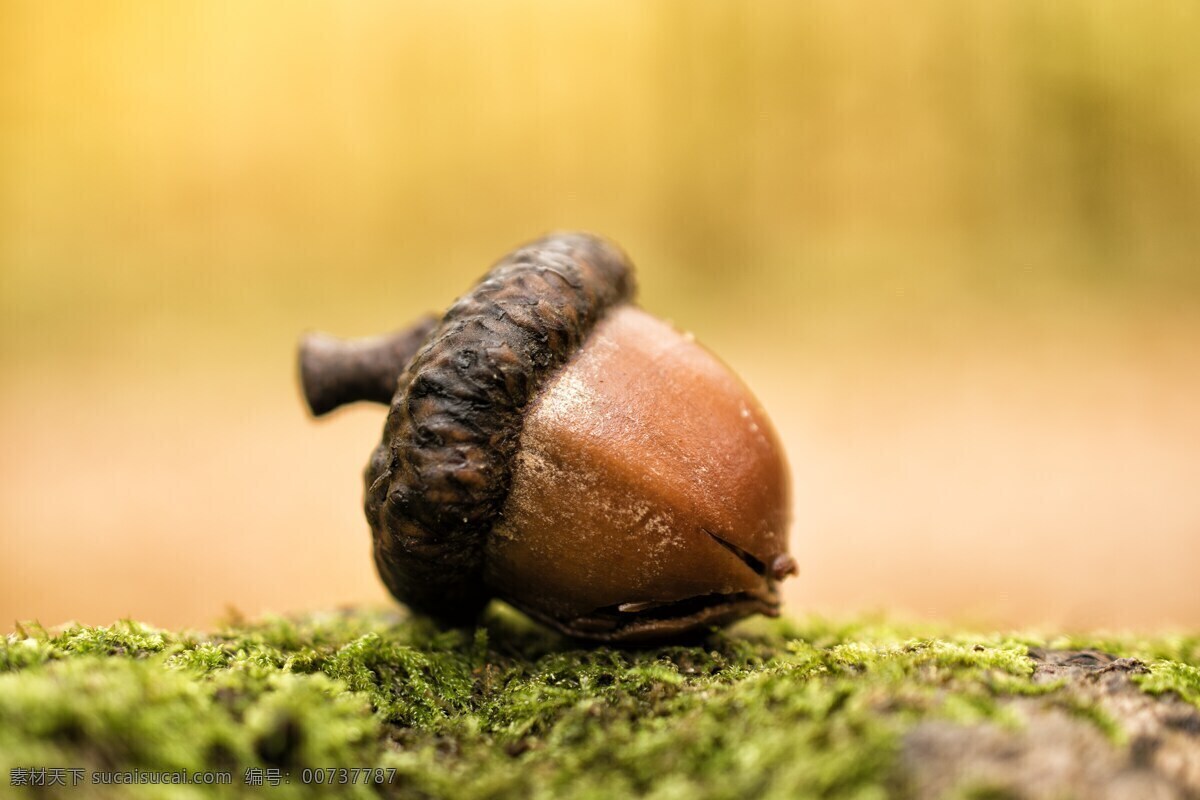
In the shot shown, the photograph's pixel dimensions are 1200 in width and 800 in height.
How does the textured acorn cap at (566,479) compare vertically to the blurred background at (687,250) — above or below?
below

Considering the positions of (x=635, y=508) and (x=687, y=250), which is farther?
(x=687, y=250)

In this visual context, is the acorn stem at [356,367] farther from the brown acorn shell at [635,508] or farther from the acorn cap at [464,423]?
the brown acorn shell at [635,508]

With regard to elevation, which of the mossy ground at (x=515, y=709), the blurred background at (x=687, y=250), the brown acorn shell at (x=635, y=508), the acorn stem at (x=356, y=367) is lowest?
the mossy ground at (x=515, y=709)

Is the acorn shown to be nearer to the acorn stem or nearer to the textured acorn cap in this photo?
the textured acorn cap

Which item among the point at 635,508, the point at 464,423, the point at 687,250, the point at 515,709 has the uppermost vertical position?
the point at 687,250

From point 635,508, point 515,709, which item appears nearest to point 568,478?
point 635,508

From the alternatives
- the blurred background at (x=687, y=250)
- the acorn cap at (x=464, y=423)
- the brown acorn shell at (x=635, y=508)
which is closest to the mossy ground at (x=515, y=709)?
the brown acorn shell at (x=635, y=508)

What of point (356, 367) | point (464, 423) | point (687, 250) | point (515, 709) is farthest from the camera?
point (687, 250)

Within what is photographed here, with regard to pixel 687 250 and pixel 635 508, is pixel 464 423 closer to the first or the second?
pixel 635 508
